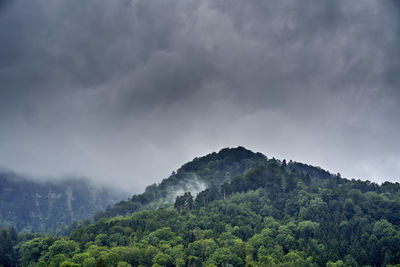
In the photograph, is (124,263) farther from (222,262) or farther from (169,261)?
(222,262)

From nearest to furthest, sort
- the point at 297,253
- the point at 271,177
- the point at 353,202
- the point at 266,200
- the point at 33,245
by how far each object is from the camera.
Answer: the point at 297,253, the point at 33,245, the point at 353,202, the point at 266,200, the point at 271,177

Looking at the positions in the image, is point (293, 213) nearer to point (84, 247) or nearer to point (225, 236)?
point (225, 236)

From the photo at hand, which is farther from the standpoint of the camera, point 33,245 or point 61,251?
point 33,245

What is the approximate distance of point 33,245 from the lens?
11562 centimetres

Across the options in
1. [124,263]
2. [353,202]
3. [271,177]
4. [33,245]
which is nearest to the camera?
[124,263]

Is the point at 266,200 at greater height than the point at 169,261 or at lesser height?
greater

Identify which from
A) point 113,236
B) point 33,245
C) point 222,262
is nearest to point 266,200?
point 222,262

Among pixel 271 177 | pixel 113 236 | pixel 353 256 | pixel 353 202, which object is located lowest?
pixel 353 256

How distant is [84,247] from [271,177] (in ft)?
324

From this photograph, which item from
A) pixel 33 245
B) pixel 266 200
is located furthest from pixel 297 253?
pixel 33 245

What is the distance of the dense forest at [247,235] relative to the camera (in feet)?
329

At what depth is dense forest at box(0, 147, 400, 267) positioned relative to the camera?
100m

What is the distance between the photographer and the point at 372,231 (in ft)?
383

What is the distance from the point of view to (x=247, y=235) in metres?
121
